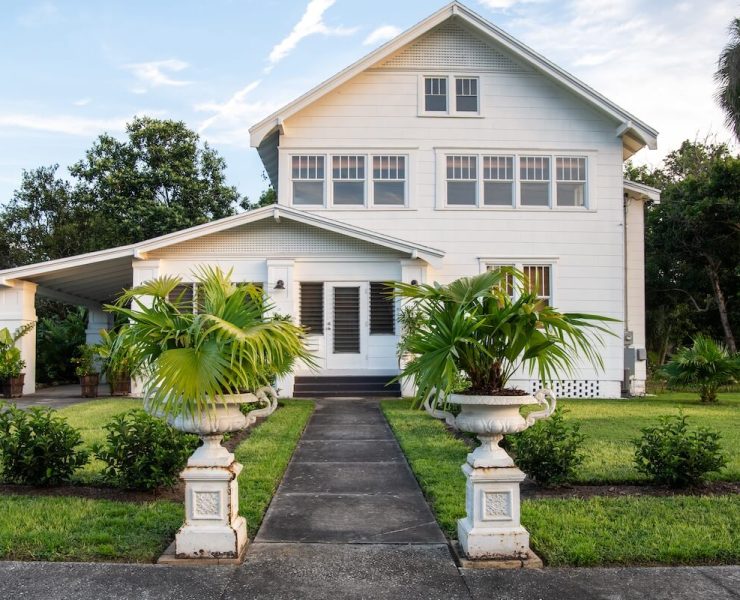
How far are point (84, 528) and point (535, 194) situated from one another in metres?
13.5

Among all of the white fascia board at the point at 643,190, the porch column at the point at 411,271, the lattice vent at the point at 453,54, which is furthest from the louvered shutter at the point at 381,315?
the white fascia board at the point at 643,190

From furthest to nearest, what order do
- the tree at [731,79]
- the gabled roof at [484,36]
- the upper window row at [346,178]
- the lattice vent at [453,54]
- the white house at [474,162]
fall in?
the tree at [731,79] → the lattice vent at [453,54] → the upper window row at [346,178] → the white house at [474,162] → the gabled roof at [484,36]

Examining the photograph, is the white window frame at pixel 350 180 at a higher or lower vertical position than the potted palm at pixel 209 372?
higher

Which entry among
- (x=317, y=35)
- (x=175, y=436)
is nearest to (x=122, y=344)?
(x=175, y=436)

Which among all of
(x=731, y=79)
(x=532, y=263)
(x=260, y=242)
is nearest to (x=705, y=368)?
(x=532, y=263)

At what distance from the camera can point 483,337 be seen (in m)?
4.59

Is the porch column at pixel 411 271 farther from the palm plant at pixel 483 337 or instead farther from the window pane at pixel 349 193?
the palm plant at pixel 483 337

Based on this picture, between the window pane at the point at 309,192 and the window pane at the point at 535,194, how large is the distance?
504 cm

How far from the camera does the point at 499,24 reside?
15820 millimetres

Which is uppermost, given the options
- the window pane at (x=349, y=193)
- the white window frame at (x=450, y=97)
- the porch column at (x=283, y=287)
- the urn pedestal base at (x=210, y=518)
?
the white window frame at (x=450, y=97)

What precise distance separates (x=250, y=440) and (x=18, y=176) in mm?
29056

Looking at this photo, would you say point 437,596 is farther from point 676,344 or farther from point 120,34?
point 676,344

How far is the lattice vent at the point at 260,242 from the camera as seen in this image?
14508mm

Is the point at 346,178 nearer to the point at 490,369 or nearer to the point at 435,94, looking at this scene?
the point at 435,94
